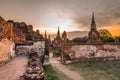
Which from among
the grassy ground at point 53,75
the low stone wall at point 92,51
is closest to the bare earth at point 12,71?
the grassy ground at point 53,75

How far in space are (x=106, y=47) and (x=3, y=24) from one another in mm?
14542

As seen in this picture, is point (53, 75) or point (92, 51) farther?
point (92, 51)

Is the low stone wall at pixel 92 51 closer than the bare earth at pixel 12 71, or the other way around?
the bare earth at pixel 12 71

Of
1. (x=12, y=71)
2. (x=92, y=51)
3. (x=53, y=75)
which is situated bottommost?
(x=53, y=75)

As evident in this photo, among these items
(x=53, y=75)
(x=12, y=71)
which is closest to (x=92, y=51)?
(x=53, y=75)

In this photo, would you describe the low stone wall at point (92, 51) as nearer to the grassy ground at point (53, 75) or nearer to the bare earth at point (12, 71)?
the grassy ground at point (53, 75)

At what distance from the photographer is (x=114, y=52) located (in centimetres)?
2464

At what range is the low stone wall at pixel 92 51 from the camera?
73.2 feet

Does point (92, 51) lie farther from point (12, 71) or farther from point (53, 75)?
point (12, 71)

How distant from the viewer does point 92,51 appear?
23312mm

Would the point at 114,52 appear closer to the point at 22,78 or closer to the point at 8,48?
the point at 8,48

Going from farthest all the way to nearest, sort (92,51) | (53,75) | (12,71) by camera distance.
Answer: (92,51) → (53,75) → (12,71)

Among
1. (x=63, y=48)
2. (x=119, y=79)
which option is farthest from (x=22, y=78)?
(x=63, y=48)

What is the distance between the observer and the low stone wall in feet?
73.2
